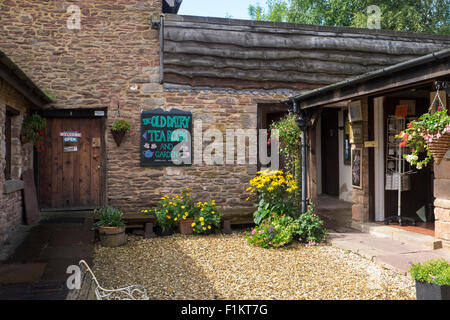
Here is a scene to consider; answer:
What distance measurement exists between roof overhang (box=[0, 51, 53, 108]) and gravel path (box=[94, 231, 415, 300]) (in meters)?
2.64

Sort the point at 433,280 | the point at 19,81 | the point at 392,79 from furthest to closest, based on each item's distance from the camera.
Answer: the point at 19,81 → the point at 392,79 → the point at 433,280

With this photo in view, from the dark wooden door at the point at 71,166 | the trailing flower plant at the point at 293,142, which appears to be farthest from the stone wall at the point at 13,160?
the trailing flower plant at the point at 293,142

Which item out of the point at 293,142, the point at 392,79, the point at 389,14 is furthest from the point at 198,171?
the point at 389,14

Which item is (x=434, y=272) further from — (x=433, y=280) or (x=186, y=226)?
(x=186, y=226)

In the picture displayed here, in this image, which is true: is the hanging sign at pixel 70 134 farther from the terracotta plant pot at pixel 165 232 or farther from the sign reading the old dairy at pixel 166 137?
the terracotta plant pot at pixel 165 232

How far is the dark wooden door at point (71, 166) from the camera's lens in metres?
7.87

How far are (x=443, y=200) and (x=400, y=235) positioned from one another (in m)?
1.05

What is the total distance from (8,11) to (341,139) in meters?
7.76

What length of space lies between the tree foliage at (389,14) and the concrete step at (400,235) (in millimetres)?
11560

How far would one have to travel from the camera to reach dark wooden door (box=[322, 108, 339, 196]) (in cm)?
1041

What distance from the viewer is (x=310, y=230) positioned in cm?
637

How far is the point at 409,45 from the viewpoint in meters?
9.02

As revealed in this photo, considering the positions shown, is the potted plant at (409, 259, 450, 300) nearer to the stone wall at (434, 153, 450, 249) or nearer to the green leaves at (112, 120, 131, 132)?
the stone wall at (434, 153, 450, 249)
